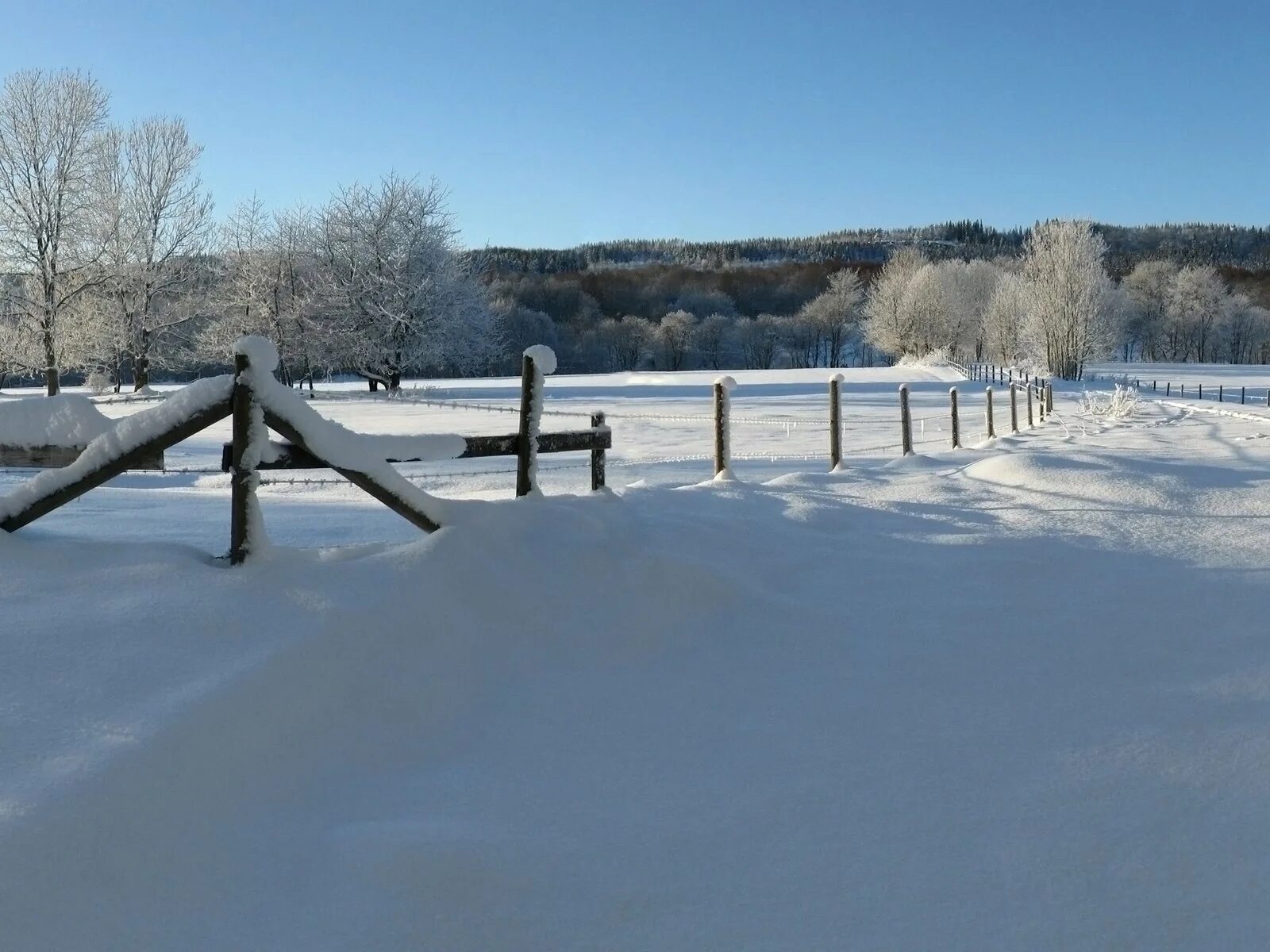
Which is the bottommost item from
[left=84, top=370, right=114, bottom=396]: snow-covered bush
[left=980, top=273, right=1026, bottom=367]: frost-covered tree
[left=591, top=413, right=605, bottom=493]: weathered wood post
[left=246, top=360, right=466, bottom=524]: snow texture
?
[left=591, top=413, right=605, bottom=493]: weathered wood post

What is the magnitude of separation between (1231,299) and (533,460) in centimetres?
13548

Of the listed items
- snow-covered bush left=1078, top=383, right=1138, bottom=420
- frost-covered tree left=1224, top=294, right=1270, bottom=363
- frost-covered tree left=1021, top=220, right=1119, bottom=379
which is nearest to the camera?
snow-covered bush left=1078, top=383, right=1138, bottom=420

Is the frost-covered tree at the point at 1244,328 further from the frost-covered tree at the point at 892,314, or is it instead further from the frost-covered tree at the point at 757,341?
the frost-covered tree at the point at 892,314

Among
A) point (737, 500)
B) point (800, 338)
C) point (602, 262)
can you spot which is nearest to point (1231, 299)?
point (800, 338)

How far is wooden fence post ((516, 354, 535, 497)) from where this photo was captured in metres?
6.57

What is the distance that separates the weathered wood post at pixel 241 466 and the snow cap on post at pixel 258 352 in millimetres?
25

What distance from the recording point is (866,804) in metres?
3.45

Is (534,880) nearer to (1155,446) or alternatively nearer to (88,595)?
(88,595)

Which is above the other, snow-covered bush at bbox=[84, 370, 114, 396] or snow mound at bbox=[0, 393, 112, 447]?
snow-covered bush at bbox=[84, 370, 114, 396]

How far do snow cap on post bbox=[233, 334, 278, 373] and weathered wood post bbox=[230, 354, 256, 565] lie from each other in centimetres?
3

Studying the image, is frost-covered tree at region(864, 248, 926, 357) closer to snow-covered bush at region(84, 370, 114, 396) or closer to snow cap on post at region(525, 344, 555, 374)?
snow-covered bush at region(84, 370, 114, 396)

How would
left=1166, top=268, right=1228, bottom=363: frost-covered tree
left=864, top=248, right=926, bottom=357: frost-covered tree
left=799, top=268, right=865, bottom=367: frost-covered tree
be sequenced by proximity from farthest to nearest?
left=799, top=268, right=865, bottom=367: frost-covered tree, left=1166, top=268, right=1228, bottom=363: frost-covered tree, left=864, top=248, right=926, bottom=357: frost-covered tree

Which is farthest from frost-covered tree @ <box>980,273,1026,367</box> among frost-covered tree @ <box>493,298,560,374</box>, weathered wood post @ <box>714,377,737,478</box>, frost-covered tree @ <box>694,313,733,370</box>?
weathered wood post @ <box>714,377,737,478</box>

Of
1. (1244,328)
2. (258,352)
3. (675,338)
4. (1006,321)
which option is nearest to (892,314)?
(1006,321)
